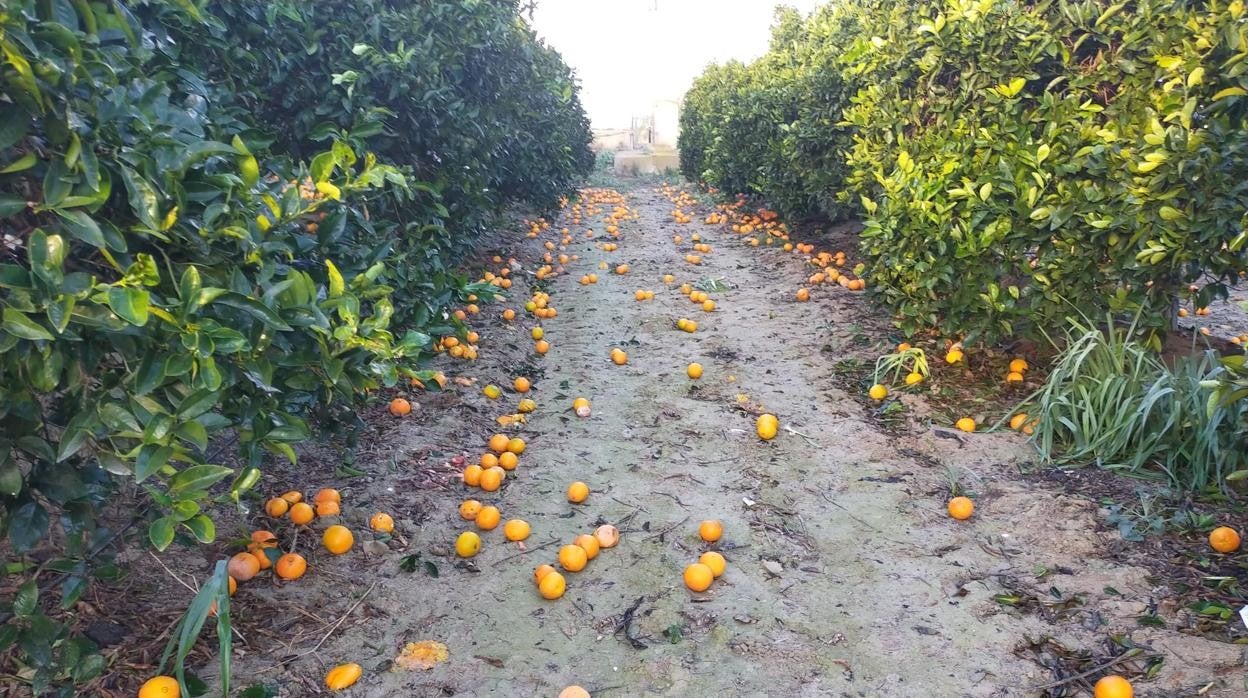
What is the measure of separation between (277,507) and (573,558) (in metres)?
1.39

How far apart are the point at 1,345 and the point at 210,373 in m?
0.38

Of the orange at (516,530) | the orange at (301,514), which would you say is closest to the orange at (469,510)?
the orange at (516,530)

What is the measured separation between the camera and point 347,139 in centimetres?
318


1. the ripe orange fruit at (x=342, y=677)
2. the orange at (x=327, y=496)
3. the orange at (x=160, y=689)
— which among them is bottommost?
the ripe orange fruit at (x=342, y=677)

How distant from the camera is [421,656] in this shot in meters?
2.59

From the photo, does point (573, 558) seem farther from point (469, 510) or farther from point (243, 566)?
point (243, 566)

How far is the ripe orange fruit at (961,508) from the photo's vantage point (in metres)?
3.30

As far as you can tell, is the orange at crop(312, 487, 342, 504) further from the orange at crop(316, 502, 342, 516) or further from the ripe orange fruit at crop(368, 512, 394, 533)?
the ripe orange fruit at crop(368, 512, 394, 533)

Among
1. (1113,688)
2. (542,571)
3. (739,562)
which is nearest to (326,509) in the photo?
(542,571)

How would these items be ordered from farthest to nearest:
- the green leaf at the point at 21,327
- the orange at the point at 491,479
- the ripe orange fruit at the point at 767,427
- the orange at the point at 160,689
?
the ripe orange fruit at the point at 767,427 < the orange at the point at 491,479 < the orange at the point at 160,689 < the green leaf at the point at 21,327

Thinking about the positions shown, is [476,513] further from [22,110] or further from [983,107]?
[983,107]

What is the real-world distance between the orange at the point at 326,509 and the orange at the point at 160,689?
3.59 feet

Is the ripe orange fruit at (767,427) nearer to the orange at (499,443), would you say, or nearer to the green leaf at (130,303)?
the orange at (499,443)

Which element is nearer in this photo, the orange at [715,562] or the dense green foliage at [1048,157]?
the orange at [715,562]
